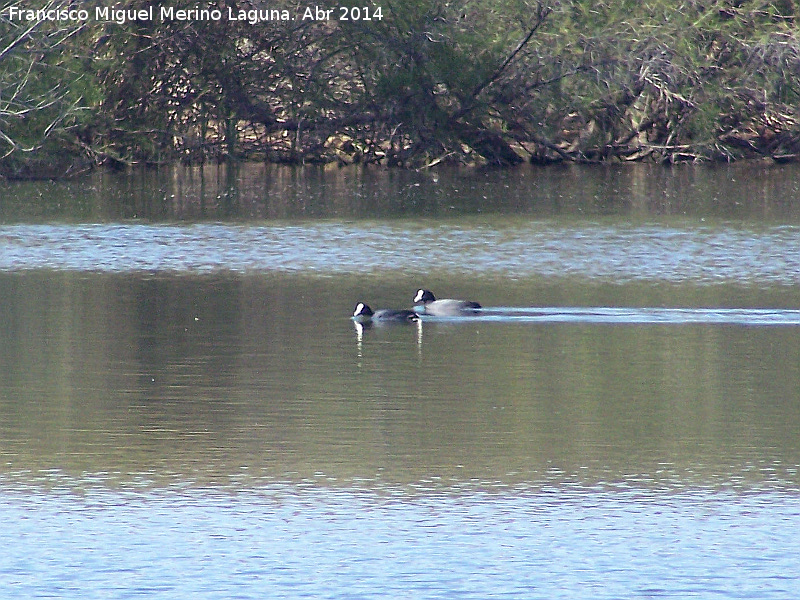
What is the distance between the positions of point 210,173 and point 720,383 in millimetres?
24653

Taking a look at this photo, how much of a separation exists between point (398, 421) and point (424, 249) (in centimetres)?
1131

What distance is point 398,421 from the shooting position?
10.0 metres

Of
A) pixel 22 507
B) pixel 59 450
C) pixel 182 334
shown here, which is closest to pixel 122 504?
pixel 22 507

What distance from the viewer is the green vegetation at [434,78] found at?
3656 cm

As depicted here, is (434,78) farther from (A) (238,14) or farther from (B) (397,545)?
(B) (397,545)

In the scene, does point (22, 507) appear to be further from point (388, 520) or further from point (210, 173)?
point (210, 173)

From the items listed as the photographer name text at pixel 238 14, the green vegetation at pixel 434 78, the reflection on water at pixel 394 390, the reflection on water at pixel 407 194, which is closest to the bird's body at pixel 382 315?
the reflection on water at pixel 394 390

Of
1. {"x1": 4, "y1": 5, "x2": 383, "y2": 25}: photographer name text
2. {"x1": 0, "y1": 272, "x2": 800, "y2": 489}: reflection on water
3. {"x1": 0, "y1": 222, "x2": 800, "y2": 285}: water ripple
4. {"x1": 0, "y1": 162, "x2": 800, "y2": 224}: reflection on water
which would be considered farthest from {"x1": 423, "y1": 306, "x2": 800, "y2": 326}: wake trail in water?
{"x1": 4, "y1": 5, "x2": 383, "y2": 25}: photographer name text

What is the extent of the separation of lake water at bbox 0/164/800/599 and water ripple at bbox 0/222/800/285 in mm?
98

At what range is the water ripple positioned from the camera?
18875mm

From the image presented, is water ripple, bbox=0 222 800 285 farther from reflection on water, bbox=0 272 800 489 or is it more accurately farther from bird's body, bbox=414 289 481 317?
bird's body, bbox=414 289 481 317

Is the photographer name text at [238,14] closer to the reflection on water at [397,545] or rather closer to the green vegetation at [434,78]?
the green vegetation at [434,78]

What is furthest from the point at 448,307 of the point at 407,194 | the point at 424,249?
the point at 407,194

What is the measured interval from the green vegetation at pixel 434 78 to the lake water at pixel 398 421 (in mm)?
15368
